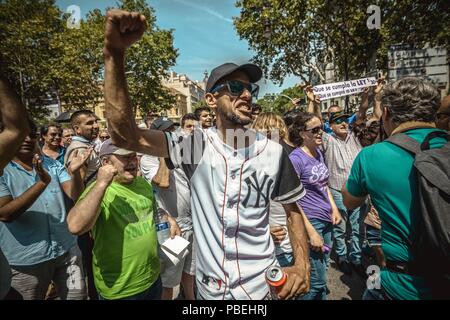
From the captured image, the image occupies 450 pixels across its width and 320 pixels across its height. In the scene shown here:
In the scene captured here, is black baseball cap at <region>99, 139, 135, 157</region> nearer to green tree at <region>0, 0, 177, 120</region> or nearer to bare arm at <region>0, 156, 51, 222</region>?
bare arm at <region>0, 156, 51, 222</region>

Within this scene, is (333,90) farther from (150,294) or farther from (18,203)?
(18,203)

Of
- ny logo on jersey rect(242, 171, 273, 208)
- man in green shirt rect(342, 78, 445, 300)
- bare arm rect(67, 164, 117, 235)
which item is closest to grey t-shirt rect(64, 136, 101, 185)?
bare arm rect(67, 164, 117, 235)

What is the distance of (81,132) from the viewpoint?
4215 millimetres

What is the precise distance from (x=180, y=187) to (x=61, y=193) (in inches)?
45.9

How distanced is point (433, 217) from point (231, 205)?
1064 mm

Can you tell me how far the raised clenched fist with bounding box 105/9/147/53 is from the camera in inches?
51.1

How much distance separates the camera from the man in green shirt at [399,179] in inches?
67.2

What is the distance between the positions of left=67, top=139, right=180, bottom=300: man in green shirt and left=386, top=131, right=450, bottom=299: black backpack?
194 centimetres

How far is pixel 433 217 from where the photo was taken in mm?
1516

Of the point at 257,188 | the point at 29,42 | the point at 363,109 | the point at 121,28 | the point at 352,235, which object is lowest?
the point at 352,235

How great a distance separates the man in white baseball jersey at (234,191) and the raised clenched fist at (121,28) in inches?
18.5

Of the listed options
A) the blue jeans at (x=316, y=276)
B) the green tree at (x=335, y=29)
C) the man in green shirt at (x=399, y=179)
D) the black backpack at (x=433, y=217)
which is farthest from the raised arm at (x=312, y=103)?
the green tree at (x=335, y=29)

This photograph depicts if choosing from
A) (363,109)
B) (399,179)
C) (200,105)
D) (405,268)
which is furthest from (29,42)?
(405,268)

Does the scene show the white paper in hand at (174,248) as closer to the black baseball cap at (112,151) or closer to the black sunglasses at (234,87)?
the black baseball cap at (112,151)
